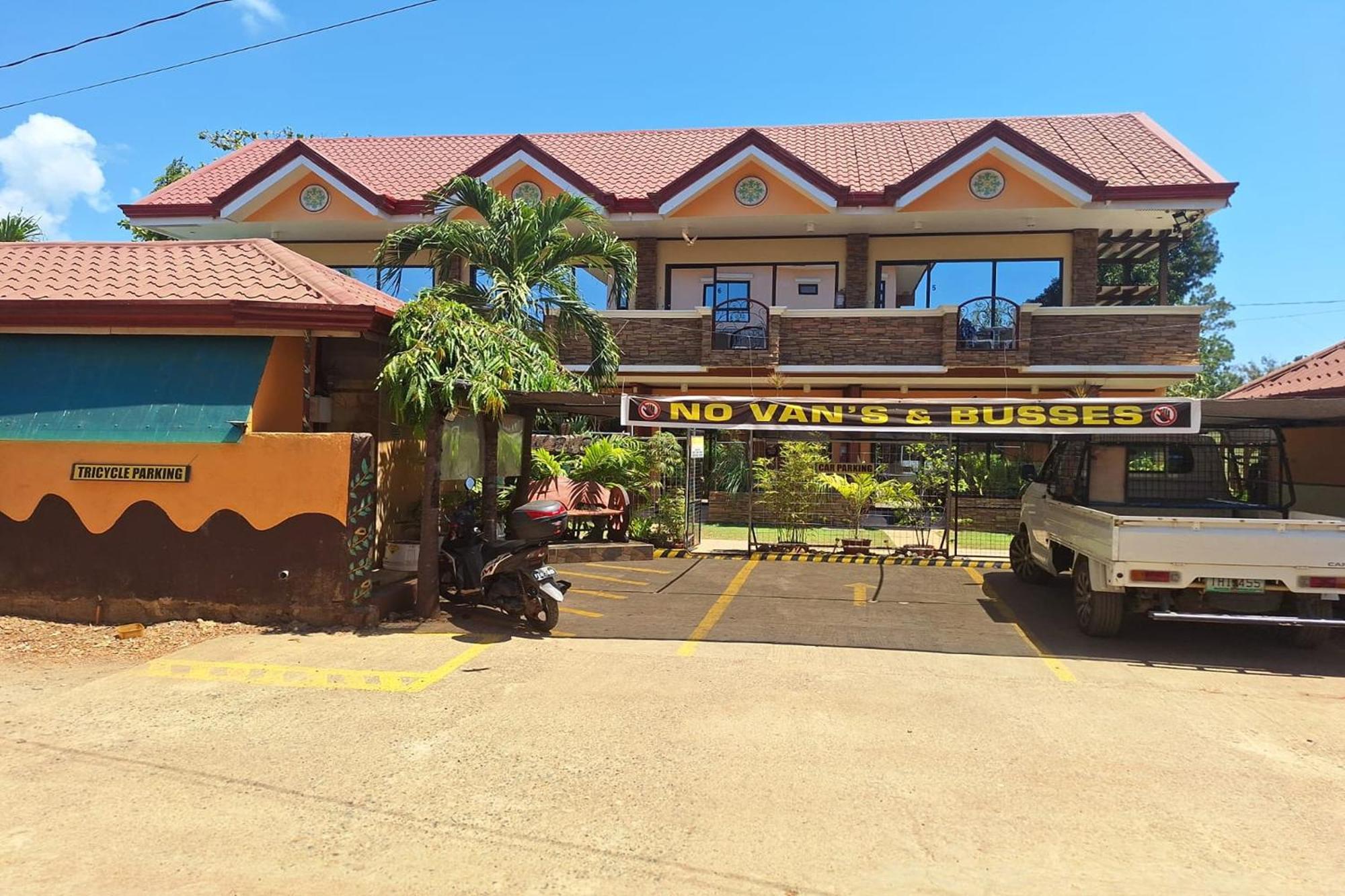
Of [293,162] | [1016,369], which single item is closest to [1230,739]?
[1016,369]

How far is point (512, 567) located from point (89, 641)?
372 cm

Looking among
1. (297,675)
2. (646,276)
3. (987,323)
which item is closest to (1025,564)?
(987,323)

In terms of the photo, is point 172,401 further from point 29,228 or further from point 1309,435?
point 1309,435

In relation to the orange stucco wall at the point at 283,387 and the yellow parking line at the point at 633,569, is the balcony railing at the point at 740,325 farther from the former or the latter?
the orange stucco wall at the point at 283,387

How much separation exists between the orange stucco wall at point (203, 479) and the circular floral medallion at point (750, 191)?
463 inches

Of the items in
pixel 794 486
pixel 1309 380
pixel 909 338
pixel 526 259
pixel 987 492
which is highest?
pixel 526 259

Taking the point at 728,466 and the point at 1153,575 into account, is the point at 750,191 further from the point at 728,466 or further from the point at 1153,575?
the point at 1153,575

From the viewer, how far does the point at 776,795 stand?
165 inches

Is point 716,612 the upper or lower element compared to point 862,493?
lower

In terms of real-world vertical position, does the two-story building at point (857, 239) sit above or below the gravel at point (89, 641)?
above

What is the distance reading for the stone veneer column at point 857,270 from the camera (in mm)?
17484

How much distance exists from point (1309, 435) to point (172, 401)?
15.2 metres

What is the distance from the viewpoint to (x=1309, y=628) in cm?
715

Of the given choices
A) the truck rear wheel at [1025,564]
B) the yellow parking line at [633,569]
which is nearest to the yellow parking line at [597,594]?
the yellow parking line at [633,569]
